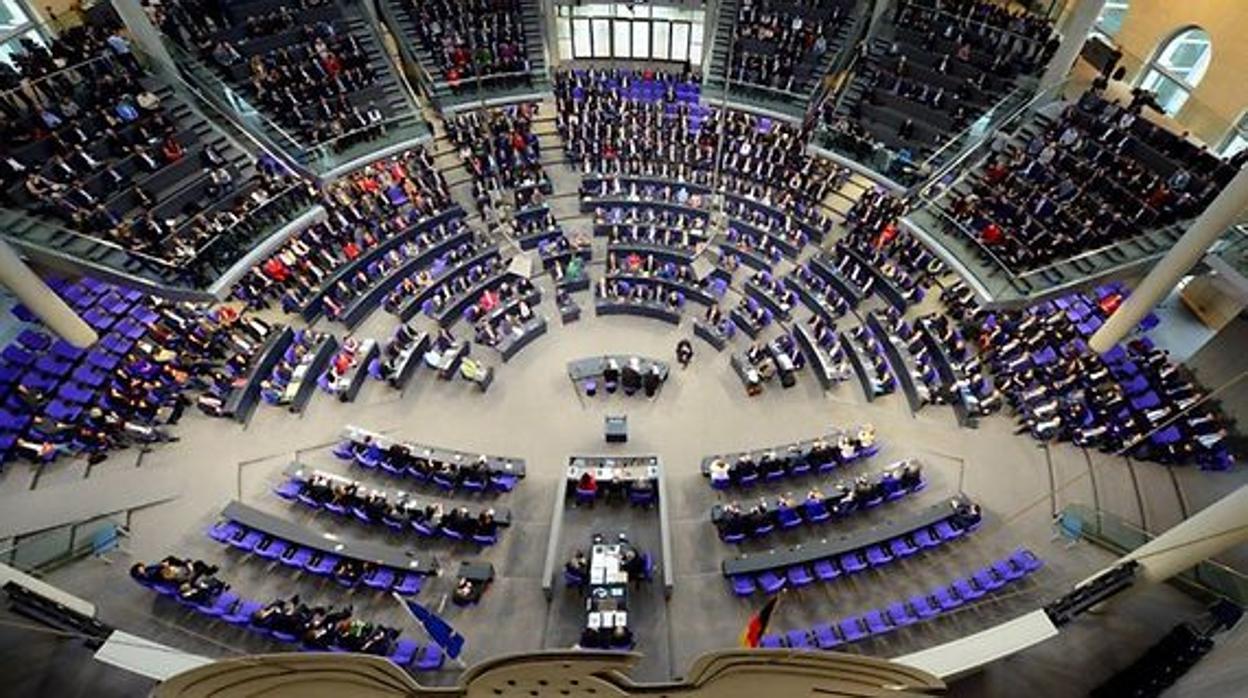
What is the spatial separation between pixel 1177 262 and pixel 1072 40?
7923 mm

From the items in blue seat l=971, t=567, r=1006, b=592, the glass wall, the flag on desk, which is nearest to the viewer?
the flag on desk

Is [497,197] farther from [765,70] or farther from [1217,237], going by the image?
[1217,237]

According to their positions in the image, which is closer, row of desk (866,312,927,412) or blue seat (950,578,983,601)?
blue seat (950,578,983,601)

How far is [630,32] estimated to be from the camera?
31.3 meters

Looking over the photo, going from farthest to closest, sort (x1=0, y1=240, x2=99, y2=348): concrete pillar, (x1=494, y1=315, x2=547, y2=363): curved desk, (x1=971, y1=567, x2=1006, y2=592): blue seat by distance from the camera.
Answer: (x1=494, y1=315, x2=547, y2=363): curved desk → (x1=0, y1=240, x2=99, y2=348): concrete pillar → (x1=971, y1=567, x2=1006, y2=592): blue seat

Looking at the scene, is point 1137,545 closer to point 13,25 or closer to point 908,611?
point 908,611

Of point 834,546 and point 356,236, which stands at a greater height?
point 356,236

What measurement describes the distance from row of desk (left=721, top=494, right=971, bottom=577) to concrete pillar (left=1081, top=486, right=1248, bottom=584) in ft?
11.8

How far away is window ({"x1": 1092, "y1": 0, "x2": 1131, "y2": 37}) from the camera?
23.0 m

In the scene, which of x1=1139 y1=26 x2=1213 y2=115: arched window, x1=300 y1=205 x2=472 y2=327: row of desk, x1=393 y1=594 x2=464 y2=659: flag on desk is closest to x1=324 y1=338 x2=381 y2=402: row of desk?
x1=300 y1=205 x2=472 y2=327: row of desk

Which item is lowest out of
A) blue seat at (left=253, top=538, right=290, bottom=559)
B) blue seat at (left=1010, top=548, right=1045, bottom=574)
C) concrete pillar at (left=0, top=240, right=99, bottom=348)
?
blue seat at (left=1010, top=548, right=1045, bottom=574)

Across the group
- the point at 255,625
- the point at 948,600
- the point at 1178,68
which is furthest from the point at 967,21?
the point at 255,625

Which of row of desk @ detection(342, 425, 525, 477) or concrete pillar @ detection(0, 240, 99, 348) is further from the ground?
concrete pillar @ detection(0, 240, 99, 348)

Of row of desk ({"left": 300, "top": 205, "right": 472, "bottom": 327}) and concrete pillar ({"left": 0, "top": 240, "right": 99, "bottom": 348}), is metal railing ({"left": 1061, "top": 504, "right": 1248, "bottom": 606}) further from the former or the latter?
concrete pillar ({"left": 0, "top": 240, "right": 99, "bottom": 348})
